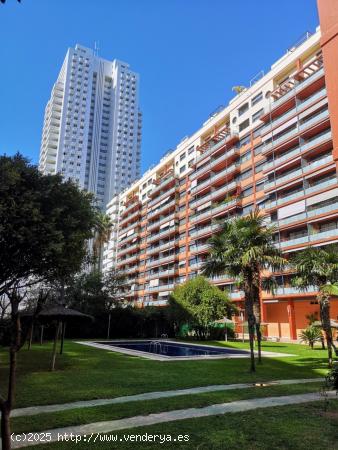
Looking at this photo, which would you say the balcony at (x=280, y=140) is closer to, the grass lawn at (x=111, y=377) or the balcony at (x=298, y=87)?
the balcony at (x=298, y=87)

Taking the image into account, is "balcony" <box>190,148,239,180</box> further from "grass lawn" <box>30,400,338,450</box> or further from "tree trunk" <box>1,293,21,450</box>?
"tree trunk" <box>1,293,21,450</box>

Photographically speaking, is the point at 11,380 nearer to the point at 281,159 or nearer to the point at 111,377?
the point at 111,377

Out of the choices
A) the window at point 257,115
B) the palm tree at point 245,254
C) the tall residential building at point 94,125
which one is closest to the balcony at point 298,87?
the window at point 257,115

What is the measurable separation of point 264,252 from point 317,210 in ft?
77.0

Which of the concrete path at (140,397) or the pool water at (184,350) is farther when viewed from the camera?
the pool water at (184,350)

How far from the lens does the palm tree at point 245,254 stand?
16.5 meters

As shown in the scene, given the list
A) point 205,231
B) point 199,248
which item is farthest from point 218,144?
point 199,248

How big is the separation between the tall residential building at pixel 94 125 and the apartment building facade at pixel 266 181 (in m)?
51.5

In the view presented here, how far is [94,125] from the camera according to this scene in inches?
4916

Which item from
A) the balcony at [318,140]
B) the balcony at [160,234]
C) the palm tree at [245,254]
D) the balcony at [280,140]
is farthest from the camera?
the balcony at [160,234]

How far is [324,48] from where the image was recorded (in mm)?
9422

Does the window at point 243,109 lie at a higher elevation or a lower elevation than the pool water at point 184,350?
higher

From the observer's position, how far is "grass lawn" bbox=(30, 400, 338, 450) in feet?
19.4

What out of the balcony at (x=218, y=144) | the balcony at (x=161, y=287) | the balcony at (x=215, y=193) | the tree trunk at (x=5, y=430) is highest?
the balcony at (x=218, y=144)
